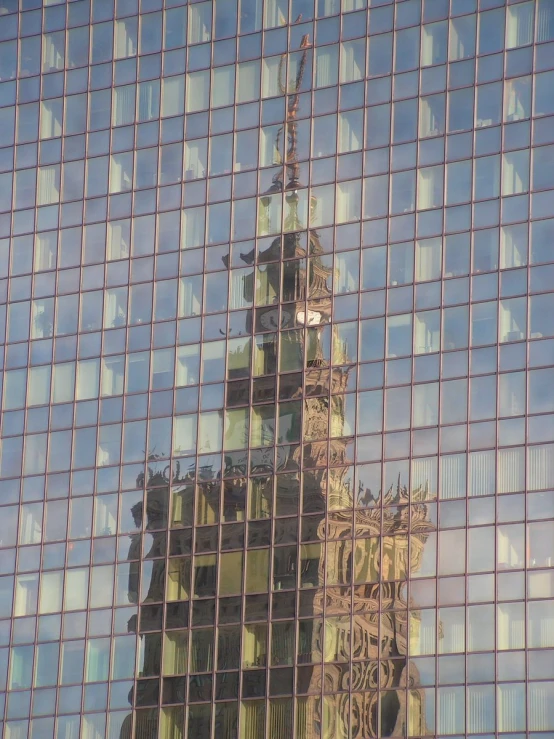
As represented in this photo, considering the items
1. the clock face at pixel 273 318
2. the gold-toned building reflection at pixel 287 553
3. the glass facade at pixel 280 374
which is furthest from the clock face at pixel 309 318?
the clock face at pixel 273 318

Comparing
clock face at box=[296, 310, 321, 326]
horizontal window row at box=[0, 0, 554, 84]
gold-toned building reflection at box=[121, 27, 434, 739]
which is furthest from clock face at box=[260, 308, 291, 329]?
horizontal window row at box=[0, 0, 554, 84]

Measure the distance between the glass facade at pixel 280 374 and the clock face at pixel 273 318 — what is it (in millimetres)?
110

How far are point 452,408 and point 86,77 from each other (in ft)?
94.5

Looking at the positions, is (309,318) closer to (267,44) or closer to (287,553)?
(287,553)

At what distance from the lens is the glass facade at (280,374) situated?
89.9 m

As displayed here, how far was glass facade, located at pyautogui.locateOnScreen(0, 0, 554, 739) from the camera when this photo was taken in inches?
3541

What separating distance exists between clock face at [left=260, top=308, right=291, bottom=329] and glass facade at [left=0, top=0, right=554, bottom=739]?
110 mm

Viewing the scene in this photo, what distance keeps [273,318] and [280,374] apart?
9.68ft

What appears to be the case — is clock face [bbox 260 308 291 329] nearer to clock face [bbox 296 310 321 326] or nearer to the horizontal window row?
clock face [bbox 296 310 321 326]

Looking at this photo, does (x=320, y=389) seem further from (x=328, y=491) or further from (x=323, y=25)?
(x=323, y=25)

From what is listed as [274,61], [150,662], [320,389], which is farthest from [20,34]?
[150,662]

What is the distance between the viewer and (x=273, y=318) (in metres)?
97.9

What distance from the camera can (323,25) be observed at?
100750 millimetres

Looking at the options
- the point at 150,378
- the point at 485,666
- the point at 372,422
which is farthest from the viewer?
the point at 150,378
